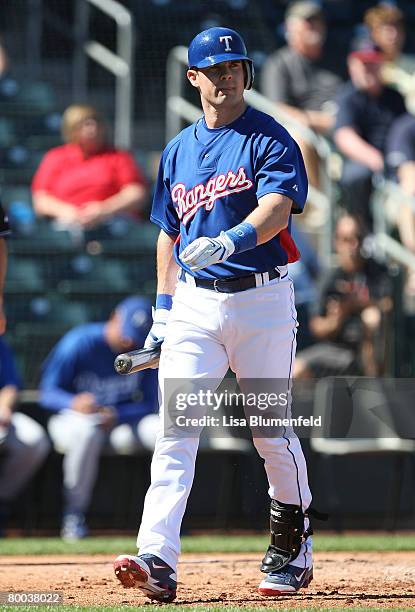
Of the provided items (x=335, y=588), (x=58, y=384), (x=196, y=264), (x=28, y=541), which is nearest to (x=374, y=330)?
(x=58, y=384)

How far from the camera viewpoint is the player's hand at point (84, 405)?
8055 millimetres

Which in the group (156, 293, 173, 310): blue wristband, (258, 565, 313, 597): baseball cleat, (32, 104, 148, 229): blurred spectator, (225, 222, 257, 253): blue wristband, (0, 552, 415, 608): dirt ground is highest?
(32, 104, 148, 229): blurred spectator

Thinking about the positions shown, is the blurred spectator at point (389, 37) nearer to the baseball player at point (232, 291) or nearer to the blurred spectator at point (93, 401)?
the blurred spectator at point (93, 401)

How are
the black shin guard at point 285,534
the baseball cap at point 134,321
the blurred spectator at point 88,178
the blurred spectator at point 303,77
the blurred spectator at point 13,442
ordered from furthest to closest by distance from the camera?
the blurred spectator at point 303,77, the blurred spectator at point 88,178, the baseball cap at point 134,321, the blurred spectator at point 13,442, the black shin guard at point 285,534

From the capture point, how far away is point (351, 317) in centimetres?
872

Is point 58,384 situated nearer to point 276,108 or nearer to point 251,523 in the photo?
point 251,523

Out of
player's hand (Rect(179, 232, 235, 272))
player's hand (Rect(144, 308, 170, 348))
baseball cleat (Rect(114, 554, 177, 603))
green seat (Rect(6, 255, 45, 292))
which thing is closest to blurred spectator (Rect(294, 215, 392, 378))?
green seat (Rect(6, 255, 45, 292))

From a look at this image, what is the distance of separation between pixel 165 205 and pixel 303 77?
603 cm

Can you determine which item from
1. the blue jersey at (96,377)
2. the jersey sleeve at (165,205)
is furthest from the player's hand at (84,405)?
the jersey sleeve at (165,205)

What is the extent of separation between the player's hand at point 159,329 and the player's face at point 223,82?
0.84 m

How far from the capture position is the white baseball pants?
170 inches

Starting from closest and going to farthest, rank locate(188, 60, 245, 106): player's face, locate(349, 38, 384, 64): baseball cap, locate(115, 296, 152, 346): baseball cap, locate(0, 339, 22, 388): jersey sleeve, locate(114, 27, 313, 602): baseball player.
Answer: locate(114, 27, 313, 602): baseball player
locate(188, 60, 245, 106): player's face
locate(0, 339, 22, 388): jersey sleeve
locate(115, 296, 152, 346): baseball cap
locate(349, 38, 384, 64): baseball cap

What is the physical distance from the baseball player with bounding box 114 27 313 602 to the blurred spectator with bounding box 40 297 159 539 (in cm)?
346

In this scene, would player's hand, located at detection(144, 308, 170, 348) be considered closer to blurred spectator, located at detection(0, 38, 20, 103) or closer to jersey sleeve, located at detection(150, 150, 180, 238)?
jersey sleeve, located at detection(150, 150, 180, 238)
